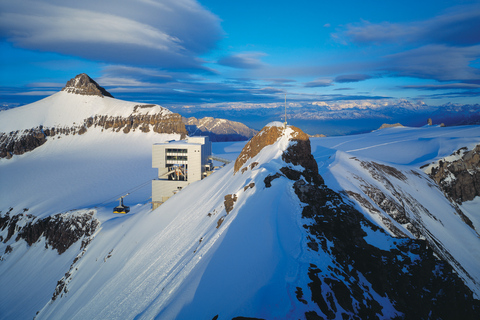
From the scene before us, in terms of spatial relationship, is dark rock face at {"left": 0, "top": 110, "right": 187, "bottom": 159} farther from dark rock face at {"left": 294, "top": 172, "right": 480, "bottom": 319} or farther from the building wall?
dark rock face at {"left": 294, "top": 172, "right": 480, "bottom": 319}

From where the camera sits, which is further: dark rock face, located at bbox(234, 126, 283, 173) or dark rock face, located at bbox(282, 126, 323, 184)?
dark rock face, located at bbox(234, 126, 283, 173)

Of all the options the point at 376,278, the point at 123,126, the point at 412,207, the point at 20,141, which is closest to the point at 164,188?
the point at 376,278

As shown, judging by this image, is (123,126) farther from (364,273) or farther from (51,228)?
(364,273)

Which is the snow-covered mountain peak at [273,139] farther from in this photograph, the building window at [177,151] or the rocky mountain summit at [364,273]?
the building window at [177,151]

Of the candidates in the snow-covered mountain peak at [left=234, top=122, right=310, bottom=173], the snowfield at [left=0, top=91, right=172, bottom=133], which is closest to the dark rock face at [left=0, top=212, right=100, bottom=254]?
the snow-covered mountain peak at [left=234, top=122, right=310, bottom=173]

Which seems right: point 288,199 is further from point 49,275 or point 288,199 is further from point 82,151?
point 82,151

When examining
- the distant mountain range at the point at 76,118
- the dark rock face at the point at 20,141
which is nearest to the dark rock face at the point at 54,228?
the dark rock face at the point at 20,141

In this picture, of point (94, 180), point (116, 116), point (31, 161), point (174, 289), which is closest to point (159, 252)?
point (174, 289)
